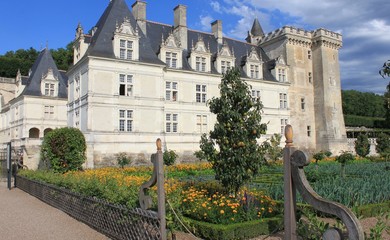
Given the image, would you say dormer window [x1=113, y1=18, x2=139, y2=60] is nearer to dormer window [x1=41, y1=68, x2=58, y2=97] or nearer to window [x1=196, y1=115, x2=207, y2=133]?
window [x1=196, y1=115, x2=207, y2=133]

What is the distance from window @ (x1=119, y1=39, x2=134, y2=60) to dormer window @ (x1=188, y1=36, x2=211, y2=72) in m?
5.90

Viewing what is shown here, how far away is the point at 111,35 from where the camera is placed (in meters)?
26.0

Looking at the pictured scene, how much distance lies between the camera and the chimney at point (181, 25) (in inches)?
1233

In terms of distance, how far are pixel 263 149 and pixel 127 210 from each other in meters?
3.61

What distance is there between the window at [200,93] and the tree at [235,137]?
822 inches

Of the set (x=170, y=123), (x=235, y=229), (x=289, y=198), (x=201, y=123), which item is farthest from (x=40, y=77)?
(x=289, y=198)

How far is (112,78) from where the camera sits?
82.1 feet

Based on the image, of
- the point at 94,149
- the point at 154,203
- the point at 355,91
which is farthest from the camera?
the point at 355,91

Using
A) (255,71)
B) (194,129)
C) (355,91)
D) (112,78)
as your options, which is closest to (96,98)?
(112,78)

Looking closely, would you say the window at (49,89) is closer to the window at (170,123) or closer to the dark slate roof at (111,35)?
the dark slate roof at (111,35)

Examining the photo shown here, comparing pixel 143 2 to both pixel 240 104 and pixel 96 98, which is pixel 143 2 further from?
pixel 240 104

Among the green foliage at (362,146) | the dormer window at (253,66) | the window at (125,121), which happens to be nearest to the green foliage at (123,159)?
the window at (125,121)

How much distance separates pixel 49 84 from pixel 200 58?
54.9 ft

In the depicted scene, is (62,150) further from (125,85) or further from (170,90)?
(170,90)
